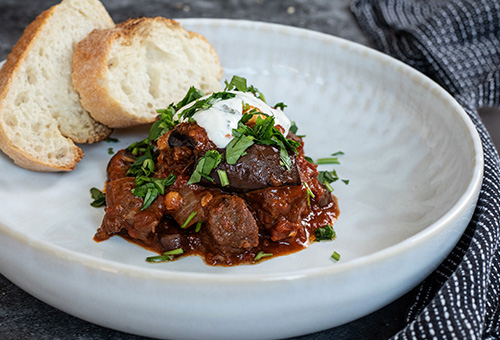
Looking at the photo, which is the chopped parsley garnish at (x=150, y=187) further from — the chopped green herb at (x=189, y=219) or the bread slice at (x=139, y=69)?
the bread slice at (x=139, y=69)

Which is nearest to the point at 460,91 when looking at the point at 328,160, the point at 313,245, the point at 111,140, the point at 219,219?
the point at 328,160

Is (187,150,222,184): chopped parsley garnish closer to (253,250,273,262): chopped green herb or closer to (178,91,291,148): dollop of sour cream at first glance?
(178,91,291,148): dollop of sour cream

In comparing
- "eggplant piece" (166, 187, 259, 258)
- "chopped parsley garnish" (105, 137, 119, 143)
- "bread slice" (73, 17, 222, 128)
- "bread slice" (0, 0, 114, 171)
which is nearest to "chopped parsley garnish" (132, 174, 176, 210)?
"eggplant piece" (166, 187, 259, 258)

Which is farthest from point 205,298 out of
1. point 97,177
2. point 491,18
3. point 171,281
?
point 491,18

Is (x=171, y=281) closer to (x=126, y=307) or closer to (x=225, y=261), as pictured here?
(x=126, y=307)

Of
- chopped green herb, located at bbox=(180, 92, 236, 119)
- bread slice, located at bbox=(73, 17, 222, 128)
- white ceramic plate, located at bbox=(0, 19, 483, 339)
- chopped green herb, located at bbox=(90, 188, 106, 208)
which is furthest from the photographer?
bread slice, located at bbox=(73, 17, 222, 128)

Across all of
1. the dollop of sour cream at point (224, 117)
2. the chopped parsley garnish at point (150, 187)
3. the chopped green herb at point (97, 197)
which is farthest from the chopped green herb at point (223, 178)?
the chopped green herb at point (97, 197)

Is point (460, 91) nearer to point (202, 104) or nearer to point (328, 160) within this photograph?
point (328, 160)
